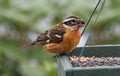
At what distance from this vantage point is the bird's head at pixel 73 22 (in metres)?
4.77

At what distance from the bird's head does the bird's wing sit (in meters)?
0.08

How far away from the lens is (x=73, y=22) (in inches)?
191

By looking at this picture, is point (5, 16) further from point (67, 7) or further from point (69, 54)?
point (69, 54)

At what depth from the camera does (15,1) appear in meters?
7.15

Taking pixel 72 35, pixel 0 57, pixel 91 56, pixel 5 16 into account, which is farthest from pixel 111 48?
pixel 5 16

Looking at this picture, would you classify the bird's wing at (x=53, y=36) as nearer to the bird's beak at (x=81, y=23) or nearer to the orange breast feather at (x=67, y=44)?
the orange breast feather at (x=67, y=44)

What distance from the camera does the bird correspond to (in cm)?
489

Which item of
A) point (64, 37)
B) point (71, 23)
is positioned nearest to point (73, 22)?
point (71, 23)

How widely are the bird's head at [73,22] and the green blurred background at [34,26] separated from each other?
1.65 meters

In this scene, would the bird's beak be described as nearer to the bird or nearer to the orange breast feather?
the bird

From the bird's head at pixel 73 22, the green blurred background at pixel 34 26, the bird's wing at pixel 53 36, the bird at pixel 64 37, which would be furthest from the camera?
the green blurred background at pixel 34 26

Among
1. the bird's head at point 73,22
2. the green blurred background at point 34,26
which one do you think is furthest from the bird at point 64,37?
the green blurred background at point 34,26

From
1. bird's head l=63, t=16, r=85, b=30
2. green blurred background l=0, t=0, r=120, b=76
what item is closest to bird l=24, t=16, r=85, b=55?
bird's head l=63, t=16, r=85, b=30

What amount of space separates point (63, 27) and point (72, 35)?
15 centimetres
